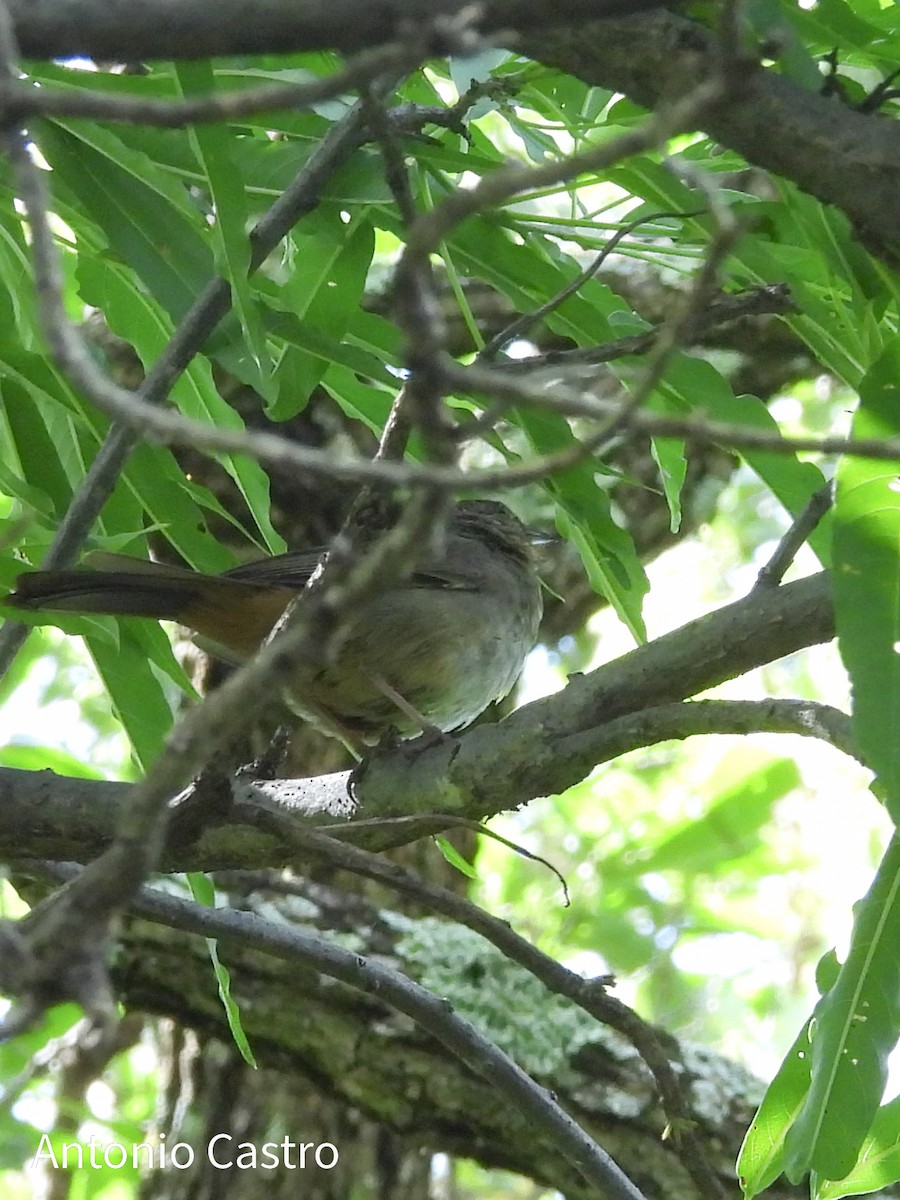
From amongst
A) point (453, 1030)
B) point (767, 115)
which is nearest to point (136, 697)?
point (453, 1030)

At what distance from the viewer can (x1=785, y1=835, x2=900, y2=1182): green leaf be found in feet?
6.94

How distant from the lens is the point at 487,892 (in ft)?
21.9

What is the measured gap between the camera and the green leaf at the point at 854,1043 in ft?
6.94

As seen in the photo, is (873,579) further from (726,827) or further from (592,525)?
(726,827)

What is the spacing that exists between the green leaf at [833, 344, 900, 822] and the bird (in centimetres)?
144

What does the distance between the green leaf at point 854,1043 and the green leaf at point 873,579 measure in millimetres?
629

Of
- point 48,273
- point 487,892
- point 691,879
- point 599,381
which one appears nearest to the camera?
point 48,273

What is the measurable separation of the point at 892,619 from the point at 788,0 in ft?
2.82

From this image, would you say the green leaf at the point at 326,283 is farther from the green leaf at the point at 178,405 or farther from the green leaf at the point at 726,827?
the green leaf at the point at 726,827

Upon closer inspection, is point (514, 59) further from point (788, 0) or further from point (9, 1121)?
point (9, 1121)

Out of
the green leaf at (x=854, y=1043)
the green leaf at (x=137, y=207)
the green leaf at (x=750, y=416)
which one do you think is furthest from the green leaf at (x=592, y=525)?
Answer: the green leaf at (x=854, y=1043)

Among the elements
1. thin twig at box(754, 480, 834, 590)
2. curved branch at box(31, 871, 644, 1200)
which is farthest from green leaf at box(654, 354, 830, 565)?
curved branch at box(31, 871, 644, 1200)

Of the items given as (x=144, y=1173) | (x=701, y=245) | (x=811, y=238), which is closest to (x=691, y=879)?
(x=144, y=1173)

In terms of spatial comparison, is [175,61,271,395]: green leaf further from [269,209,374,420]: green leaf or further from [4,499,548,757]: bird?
[4,499,548,757]: bird
